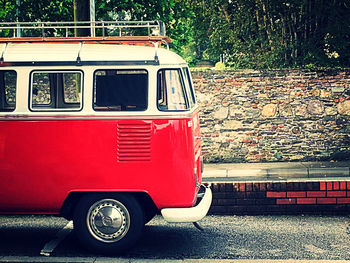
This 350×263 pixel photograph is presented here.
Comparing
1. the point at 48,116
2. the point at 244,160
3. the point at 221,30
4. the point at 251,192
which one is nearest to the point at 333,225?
the point at 251,192

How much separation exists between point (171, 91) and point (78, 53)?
3.83 feet

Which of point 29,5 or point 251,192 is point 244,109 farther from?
point 29,5

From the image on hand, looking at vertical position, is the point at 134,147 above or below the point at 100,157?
above

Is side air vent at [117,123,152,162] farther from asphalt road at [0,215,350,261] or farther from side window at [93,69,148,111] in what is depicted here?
asphalt road at [0,215,350,261]

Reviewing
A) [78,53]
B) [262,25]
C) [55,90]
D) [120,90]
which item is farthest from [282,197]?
[262,25]

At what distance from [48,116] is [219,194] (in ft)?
9.87

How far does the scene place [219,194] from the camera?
8.59 metres

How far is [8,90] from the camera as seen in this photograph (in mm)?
7121

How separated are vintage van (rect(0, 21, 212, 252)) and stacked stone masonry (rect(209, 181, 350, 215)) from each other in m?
1.66

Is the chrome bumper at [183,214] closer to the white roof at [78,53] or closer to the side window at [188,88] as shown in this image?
the side window at [188,88]

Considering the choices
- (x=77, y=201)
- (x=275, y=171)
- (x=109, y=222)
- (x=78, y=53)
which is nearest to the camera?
(x=109, y=222)

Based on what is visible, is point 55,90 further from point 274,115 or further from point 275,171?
point 274,115

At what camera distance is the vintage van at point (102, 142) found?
666 cm

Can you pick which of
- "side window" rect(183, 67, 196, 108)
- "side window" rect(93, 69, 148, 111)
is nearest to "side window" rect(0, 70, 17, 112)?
"side window" rect(93, 69, 148, 111)
